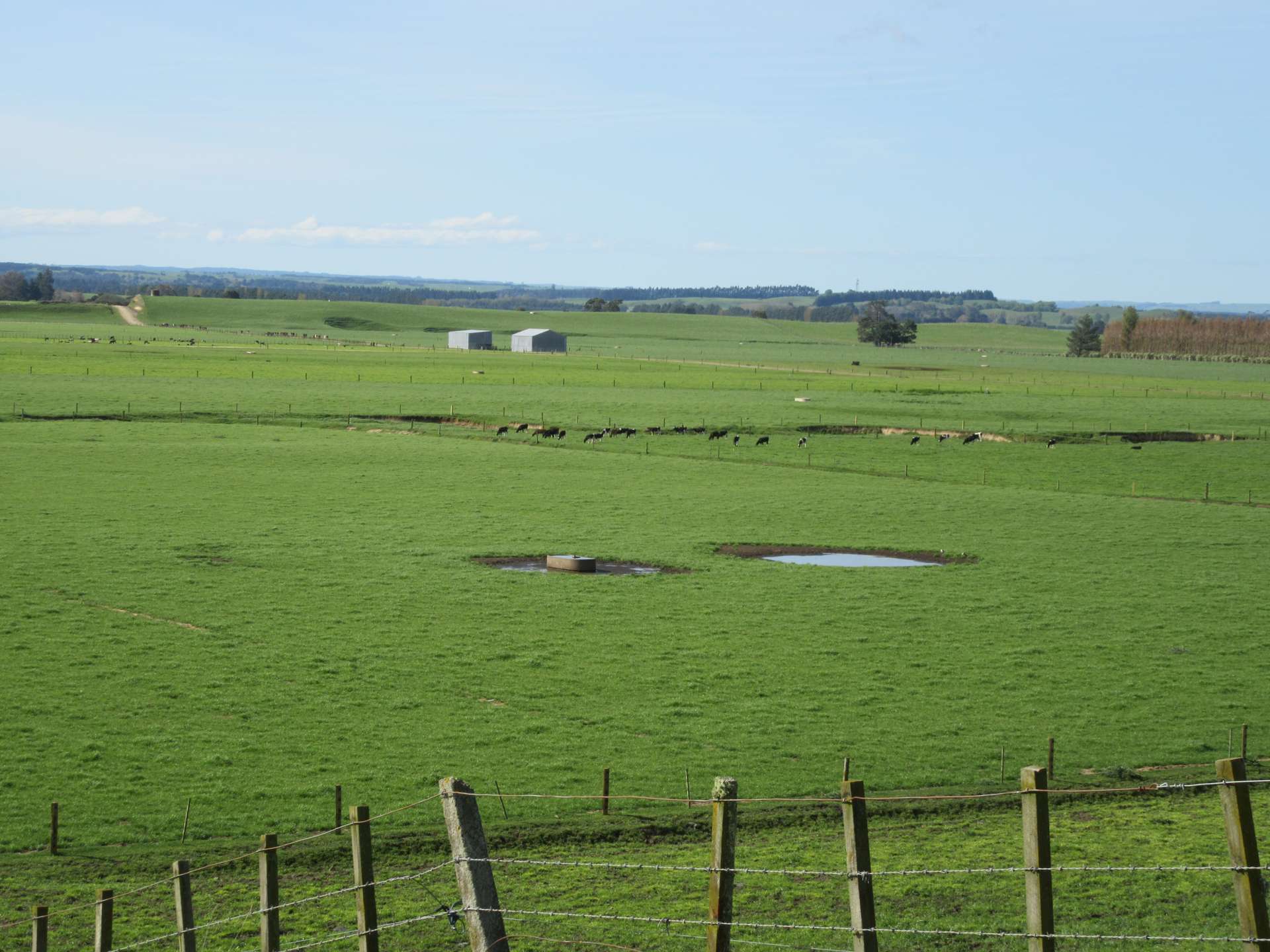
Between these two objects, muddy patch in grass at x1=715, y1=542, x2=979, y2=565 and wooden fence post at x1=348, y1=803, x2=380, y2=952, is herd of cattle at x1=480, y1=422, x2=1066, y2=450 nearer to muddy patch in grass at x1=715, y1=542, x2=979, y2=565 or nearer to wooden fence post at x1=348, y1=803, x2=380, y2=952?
muddy patch in grass at x1=715, y1=542, x2=979, y2=565

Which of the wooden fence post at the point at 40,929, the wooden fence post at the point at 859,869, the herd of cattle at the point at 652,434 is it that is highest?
the wooden fence post at the point at 859,869

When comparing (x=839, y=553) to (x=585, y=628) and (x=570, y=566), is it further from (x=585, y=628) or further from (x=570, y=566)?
(x=585, y=628)

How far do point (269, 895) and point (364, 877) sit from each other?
105 cm

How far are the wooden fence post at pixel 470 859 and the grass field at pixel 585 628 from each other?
7.96 metres

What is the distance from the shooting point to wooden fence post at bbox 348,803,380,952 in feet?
35.2

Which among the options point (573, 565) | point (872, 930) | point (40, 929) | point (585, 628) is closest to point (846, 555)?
point (573, 565)

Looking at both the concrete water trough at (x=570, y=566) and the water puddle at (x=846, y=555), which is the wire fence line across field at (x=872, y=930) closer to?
the concrete water trough at (x=570, y=566)

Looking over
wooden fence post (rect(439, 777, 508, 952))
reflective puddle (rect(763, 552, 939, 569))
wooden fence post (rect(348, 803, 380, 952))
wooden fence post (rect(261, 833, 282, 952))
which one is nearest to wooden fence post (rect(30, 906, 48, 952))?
wooden fence post (rect(261, 833, 282, 952))

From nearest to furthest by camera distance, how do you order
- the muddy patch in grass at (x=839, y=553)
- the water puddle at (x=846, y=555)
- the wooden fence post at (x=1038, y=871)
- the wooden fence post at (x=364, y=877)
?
the wooden fence post at (x=1038, y=871) < the wooden fence post at (x=364, y=877) < the water puddle at (x=846, y=555) < the muddy patch in grass at (x=839, y=553)

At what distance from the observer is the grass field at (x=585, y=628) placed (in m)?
24.4

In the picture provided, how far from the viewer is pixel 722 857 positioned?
9.95 metres

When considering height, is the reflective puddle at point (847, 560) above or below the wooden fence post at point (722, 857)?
below

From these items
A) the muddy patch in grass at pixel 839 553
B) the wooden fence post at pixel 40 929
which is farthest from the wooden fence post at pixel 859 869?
the muddy patch in grass at pixel 839 553

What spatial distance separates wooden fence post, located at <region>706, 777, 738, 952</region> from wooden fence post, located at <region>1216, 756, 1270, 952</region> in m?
3.12
